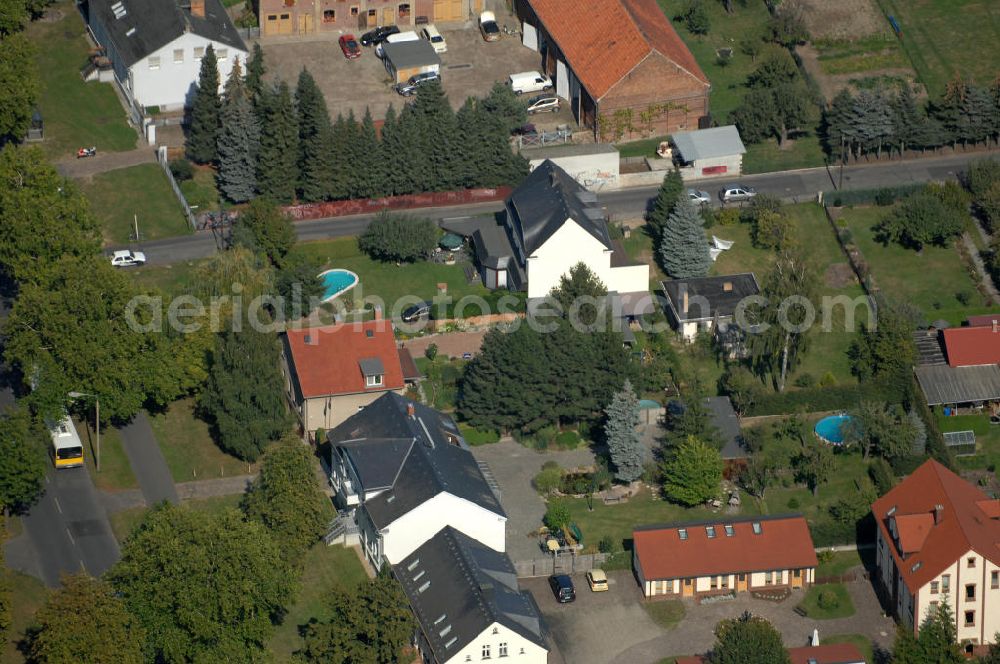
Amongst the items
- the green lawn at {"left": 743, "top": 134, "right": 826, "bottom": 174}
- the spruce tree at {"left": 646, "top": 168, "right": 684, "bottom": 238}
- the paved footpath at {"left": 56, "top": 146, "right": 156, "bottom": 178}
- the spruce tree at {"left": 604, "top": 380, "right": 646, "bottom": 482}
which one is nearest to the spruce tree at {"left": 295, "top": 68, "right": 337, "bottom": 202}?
the paved footpath at {"left": 56, "top": 146, "right": 156, "bottom": 178}

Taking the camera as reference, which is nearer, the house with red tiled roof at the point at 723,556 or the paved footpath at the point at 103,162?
the house with red tiled roof at the point at 723,556

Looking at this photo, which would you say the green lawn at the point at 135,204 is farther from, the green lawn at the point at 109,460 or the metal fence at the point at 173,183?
the green lawn at the point at 109,460

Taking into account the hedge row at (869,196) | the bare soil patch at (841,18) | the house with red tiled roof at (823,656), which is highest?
the bare soil patch at (841,18)

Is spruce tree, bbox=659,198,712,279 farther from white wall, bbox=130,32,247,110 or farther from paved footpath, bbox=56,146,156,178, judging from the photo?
paved footpath, bbox=56,146,156,178

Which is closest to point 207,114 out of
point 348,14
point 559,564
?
point 348,14

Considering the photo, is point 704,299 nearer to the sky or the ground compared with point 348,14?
nearer to the ground

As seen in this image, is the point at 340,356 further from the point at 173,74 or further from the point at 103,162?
the point at 173,74

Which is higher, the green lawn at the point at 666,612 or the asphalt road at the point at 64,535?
the asphalt road at the point at 64,535

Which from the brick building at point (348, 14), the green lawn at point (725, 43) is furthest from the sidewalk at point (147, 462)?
the green lawn at point (725, 43)
